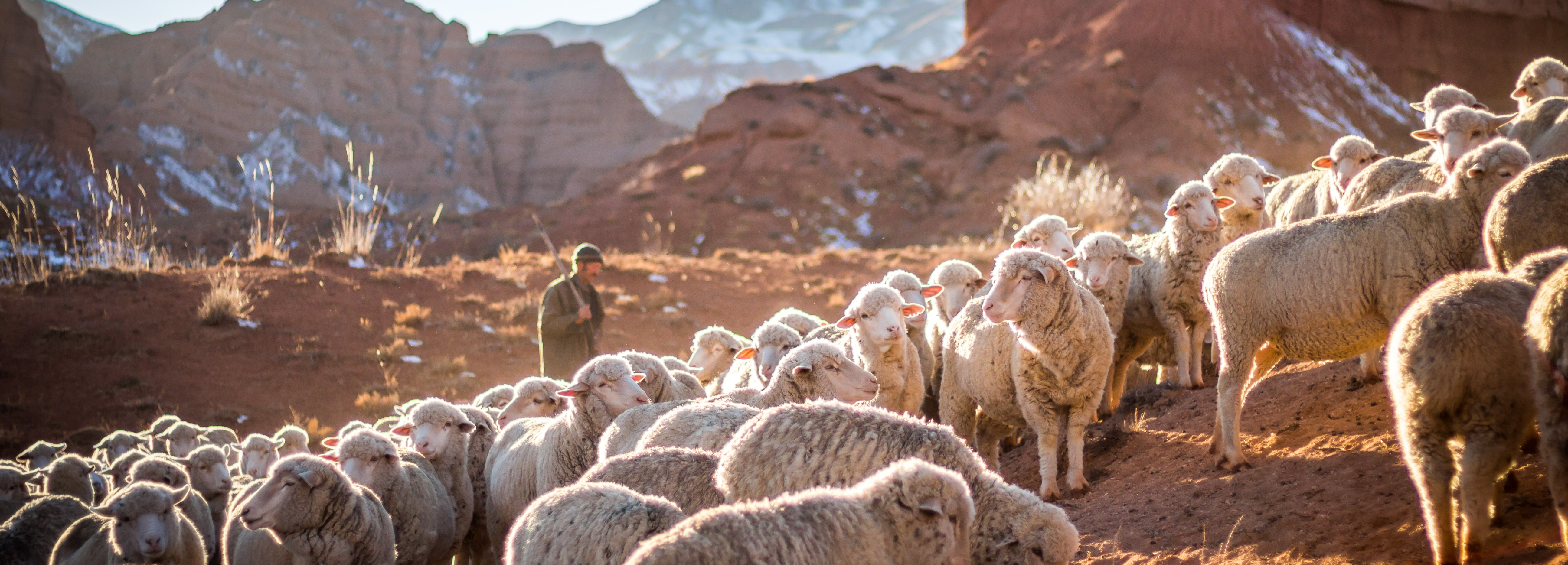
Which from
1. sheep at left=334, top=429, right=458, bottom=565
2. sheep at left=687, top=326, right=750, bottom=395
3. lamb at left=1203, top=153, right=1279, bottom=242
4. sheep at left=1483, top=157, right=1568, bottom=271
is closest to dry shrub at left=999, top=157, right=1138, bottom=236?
lamb at left=1203, top=153, right=1279, bottom=242

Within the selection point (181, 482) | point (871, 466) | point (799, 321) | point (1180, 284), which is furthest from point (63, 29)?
point (871, 466)

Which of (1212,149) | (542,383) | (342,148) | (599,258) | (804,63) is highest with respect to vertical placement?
(804,63)

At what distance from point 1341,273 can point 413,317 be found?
1308 cm

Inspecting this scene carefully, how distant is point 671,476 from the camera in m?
4.31

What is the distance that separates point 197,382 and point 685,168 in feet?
85.3

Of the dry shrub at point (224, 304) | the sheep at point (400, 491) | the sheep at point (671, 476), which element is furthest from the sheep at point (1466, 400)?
the dry shrub at point (224, 304)

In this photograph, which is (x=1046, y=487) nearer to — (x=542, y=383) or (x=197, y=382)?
(x=542, y=383)

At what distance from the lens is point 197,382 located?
41.5 feet

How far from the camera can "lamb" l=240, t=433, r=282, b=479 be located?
7.81m

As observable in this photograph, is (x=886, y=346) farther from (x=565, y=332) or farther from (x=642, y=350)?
(x=642, y=350)

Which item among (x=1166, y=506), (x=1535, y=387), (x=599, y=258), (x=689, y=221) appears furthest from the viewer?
(x=689, y=221)

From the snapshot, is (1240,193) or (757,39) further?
(757,39)

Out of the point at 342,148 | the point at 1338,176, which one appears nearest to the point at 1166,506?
the point at 1338,176

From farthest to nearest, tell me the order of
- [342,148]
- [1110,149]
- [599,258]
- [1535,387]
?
[342,148] → [1110,149] → [599,258] → [1535,387]
